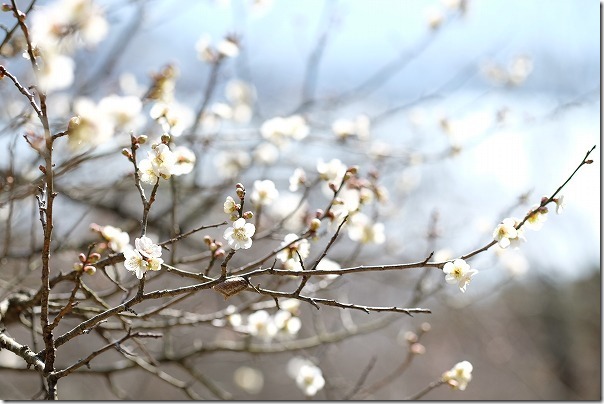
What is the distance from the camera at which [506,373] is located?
6891 mm

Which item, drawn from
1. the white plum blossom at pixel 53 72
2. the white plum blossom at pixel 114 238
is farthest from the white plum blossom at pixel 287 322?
the white plum blossom at pixel 53 72

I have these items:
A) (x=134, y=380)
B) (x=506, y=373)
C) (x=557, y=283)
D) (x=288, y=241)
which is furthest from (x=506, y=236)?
(x=557, y=283)

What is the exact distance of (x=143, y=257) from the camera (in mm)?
1036

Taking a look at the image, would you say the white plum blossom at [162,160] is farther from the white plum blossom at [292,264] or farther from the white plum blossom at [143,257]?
the white plum blossom at [292,264]

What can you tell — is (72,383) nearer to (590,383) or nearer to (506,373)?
(506,373)

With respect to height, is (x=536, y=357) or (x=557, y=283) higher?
Result: (x=557, y=283)

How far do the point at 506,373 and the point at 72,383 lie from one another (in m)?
4.76

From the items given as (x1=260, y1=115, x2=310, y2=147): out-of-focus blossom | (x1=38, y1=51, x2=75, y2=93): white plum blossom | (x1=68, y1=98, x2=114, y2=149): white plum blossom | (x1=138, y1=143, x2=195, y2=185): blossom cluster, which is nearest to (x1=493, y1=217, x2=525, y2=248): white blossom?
(x1=138, y1=143, x2=195, y2=185): blossom cluster

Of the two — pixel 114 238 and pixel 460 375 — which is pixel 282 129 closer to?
pixel 114 238

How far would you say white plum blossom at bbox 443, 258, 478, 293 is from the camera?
1060 millimetres

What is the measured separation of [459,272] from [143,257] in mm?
566

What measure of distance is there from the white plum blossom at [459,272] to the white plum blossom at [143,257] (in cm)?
51

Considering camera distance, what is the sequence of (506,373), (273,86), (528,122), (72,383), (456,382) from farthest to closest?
(506,373) < (72,383) < (273,86) < (528,122) < (456,382)

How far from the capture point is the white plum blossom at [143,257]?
40.6 inches
